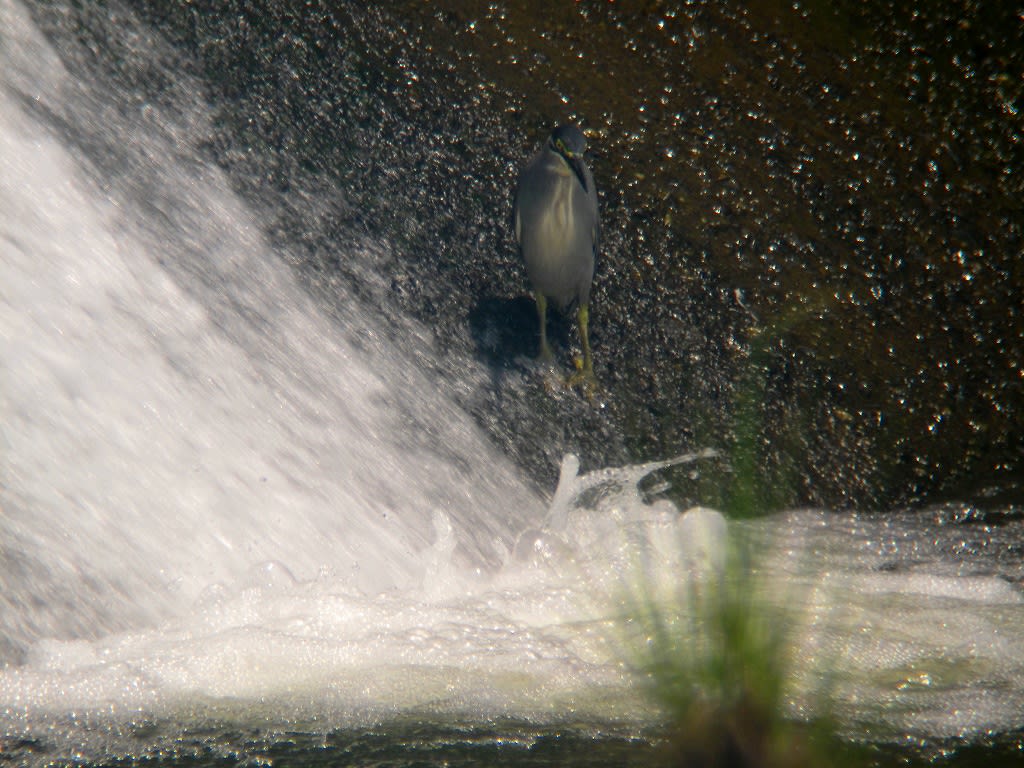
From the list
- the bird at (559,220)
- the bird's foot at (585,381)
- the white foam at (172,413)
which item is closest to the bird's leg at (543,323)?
the bird at (559,220)

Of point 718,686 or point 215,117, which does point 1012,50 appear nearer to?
point 215,117

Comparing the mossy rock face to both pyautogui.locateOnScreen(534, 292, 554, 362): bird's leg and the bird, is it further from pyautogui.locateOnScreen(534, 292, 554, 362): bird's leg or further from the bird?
the bird

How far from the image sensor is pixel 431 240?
3.25 m

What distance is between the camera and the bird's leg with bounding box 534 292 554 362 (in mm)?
3084

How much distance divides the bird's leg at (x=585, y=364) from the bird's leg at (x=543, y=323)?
0.38ft

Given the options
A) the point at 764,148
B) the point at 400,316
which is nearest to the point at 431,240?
the point at 400,316

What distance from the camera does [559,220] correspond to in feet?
9.43

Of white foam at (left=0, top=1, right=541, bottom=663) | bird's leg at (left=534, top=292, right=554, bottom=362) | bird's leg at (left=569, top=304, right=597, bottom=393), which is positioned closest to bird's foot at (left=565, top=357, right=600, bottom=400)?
bird's leg at (left=569, top=304, right=597, bottom=393)

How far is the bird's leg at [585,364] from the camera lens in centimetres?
313

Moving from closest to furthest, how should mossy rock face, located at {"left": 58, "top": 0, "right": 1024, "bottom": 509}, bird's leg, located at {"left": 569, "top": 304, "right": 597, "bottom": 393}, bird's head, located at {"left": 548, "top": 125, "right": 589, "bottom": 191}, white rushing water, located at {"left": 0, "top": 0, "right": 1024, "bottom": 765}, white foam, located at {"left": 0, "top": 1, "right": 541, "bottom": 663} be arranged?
white rushing water, located at {"left": 0, "top": 0, "right": 1024, "bottom": 765} → white foam, located at {"left": 0, "top": 1, "right": 541, "bottom": 663} → bird's head, located at {"left": 548, "top": 125, "right": 589, "bottom": 191} → mossy rock face, located at {"left": 58, "top": 0, "right": 1024, "bottom": 509} → bird's leg, located at {"left": 569, "top": 304, "right": 597, "bottom": 393}

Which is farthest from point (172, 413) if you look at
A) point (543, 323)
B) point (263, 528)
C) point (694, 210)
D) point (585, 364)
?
point (694, 210)

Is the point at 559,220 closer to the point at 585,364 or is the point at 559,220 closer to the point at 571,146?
the point at 571,146

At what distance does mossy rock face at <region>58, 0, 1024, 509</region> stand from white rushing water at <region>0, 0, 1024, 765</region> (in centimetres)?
20

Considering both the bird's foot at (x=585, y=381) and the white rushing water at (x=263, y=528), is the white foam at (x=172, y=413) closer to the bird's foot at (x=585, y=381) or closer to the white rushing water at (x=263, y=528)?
the white rushing water at (x=263, y=528)
